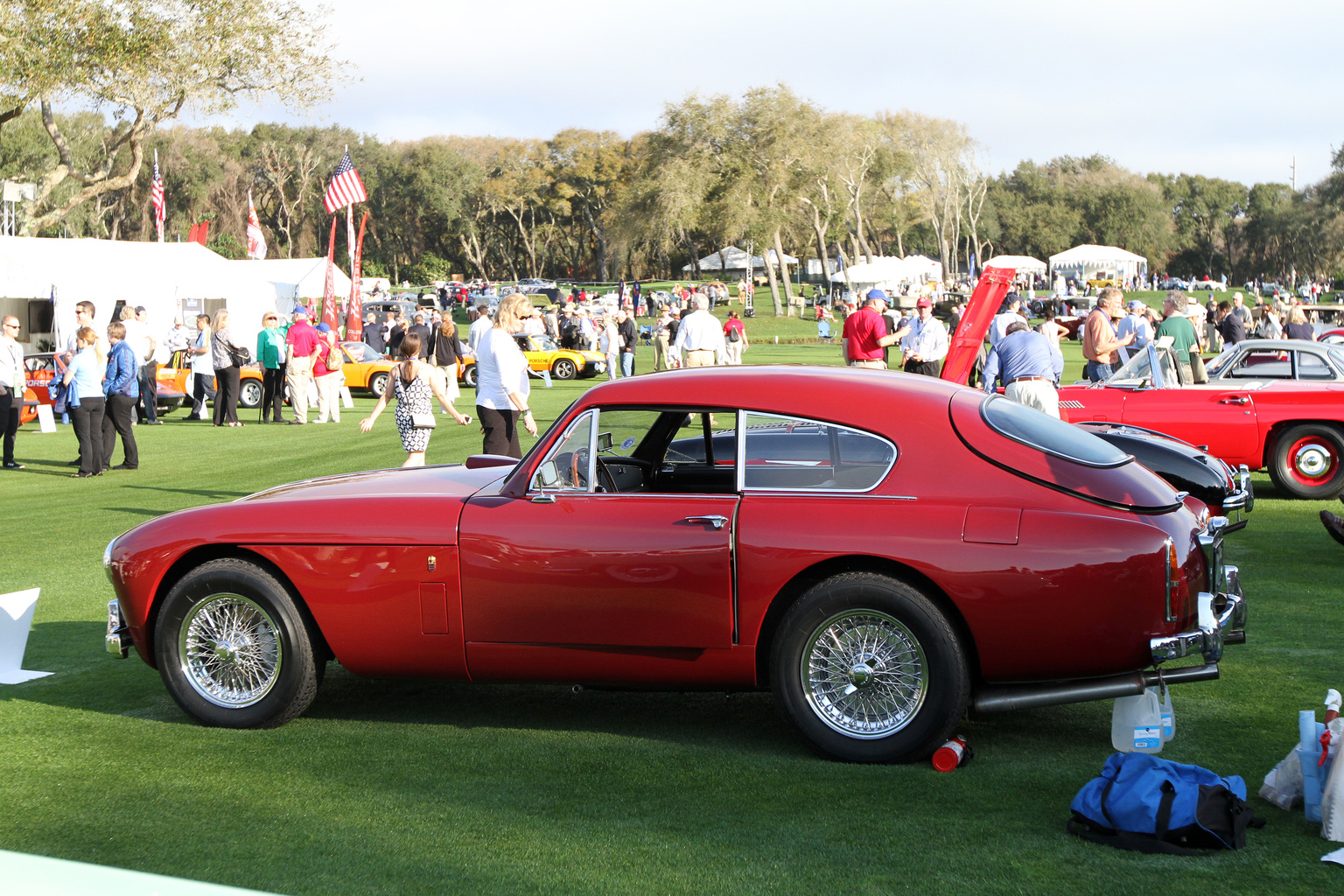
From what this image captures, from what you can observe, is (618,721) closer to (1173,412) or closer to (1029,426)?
(1029,426)

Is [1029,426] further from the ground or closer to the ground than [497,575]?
further from the ground

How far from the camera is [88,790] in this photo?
4.53 metres

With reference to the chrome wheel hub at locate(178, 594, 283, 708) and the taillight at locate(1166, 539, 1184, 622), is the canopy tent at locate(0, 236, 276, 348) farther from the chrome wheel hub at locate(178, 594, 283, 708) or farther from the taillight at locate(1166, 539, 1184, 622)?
the taillight at locate(1166, 539, 1184, 622)

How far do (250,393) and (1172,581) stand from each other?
22886mm

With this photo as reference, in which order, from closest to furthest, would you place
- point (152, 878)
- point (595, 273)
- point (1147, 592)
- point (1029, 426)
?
point (152, 878) → point (1147, 592) → point (1029, 426) → point (595, 273)

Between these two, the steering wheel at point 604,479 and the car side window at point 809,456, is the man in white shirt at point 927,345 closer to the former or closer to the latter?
the steering wheel at point 604,479

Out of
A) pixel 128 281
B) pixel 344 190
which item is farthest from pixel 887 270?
pixel 128 281

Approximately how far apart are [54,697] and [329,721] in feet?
5.07

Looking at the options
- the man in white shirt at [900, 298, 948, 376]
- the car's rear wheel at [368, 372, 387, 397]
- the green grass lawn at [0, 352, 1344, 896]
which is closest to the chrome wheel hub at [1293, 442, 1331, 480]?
the man in white shirt at [900, 298, 948, 376]

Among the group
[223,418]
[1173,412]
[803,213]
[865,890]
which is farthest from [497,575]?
[803,213]

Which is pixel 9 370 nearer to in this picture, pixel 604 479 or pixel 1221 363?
pixel 604 479

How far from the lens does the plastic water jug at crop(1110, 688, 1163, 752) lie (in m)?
4.53

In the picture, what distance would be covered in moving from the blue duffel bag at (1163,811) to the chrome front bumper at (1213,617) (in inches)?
21.2

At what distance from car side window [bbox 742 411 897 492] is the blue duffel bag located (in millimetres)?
1420
